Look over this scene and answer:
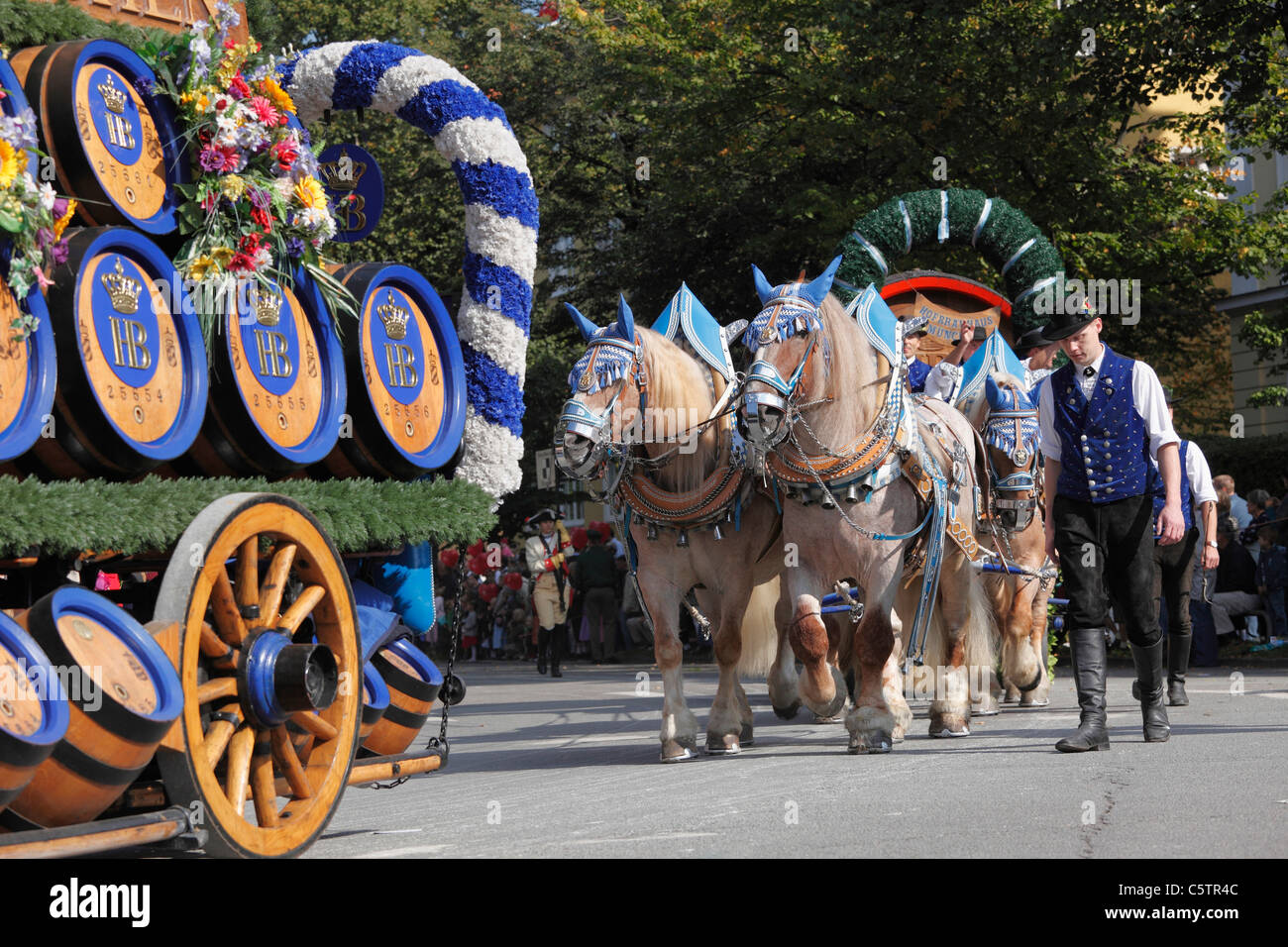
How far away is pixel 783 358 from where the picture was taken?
340 inches

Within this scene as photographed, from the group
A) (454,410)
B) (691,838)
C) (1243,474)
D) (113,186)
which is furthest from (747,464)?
(1243,474)

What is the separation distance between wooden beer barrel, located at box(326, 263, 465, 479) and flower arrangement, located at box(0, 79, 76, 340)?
1.72 metres

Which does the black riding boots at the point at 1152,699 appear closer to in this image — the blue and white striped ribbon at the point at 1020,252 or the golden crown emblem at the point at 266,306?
the blue and white striped ribbon at the point at 1020,252

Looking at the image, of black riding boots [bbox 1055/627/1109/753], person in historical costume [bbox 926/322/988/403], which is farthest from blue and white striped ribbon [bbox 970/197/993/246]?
black riding boots [bbox 1055/627/1109/753]

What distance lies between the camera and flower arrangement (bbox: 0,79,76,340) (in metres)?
4.72

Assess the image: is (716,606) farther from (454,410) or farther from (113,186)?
(113,186)

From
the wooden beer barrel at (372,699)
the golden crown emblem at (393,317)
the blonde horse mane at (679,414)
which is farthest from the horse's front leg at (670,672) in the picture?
the golden crown emblem at (393,317)

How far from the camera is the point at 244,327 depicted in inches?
231

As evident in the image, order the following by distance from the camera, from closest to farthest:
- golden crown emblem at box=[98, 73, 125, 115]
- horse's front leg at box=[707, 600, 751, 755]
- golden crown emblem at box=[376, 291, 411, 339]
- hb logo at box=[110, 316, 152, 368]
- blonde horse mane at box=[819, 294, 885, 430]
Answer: hb logo at box=[110, 316, 152, 368] < golden crown emblem at box=[98, 73, 125, 115] < golden crown emblem at box=[376, 291, 411, 339] < blonde horse mane at box=[819, 294, 885, 430] < horse's front leg at box=[707, 600, 751, 755]

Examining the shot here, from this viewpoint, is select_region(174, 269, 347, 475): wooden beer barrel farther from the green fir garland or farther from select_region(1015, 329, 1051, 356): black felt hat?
select_region(1015, 329, 1051, 356): black felt hat

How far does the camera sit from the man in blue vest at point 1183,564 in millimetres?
11422

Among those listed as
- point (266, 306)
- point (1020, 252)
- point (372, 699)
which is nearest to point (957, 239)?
point (1020, 252)

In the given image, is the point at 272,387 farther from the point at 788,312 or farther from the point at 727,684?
the point at 727,684

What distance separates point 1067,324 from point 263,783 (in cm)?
491
